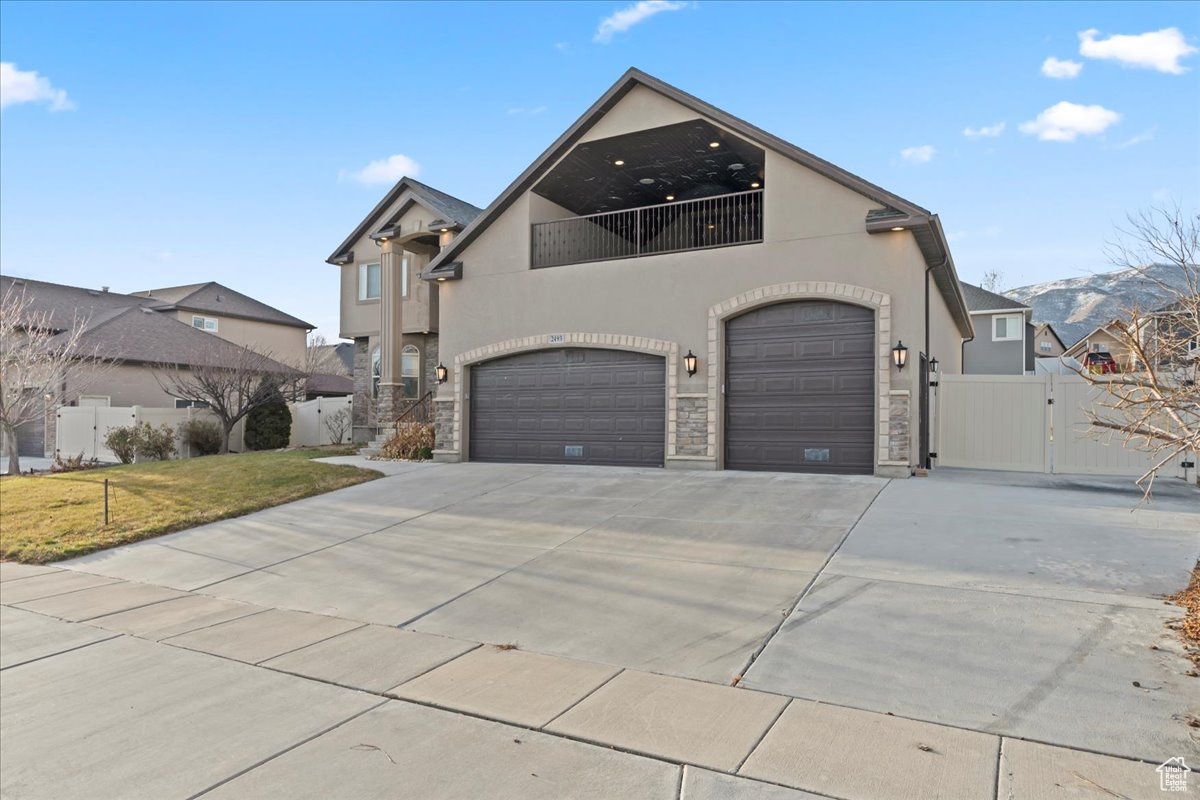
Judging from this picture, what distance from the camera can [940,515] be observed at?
866cm

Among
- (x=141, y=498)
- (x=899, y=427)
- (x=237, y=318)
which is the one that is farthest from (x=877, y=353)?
(x=237, y=318)

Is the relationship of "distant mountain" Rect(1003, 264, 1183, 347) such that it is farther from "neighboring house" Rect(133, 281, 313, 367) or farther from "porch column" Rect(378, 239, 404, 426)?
"neighboring house" Rect(133, 281, 313, 367)

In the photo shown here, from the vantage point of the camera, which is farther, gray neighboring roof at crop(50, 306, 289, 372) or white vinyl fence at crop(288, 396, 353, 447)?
white vinyl fence at crop(288, 396, 353, 447)

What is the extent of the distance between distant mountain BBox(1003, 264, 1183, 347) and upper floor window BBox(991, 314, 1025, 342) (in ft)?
6.63

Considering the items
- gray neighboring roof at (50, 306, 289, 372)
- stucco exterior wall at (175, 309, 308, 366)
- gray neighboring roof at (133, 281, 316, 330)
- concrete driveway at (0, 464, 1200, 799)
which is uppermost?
gray neighboring roof at (133, 281, 316, 330)

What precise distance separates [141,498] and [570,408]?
822 centimetres

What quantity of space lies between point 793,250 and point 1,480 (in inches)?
750

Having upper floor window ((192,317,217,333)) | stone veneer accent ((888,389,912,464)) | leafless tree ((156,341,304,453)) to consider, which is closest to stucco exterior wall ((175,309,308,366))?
upper floor window ((192,317,217,333))

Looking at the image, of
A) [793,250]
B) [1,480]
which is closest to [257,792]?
[793,250]

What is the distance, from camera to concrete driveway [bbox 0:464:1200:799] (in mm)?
3541

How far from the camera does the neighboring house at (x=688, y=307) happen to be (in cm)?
1212

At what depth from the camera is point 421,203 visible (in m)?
20.1

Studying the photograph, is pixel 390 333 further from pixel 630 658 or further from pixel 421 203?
pixel 630 658

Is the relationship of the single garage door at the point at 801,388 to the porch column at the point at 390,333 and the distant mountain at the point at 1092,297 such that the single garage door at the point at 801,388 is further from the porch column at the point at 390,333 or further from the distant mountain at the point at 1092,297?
the porch column at the point at 390,333
